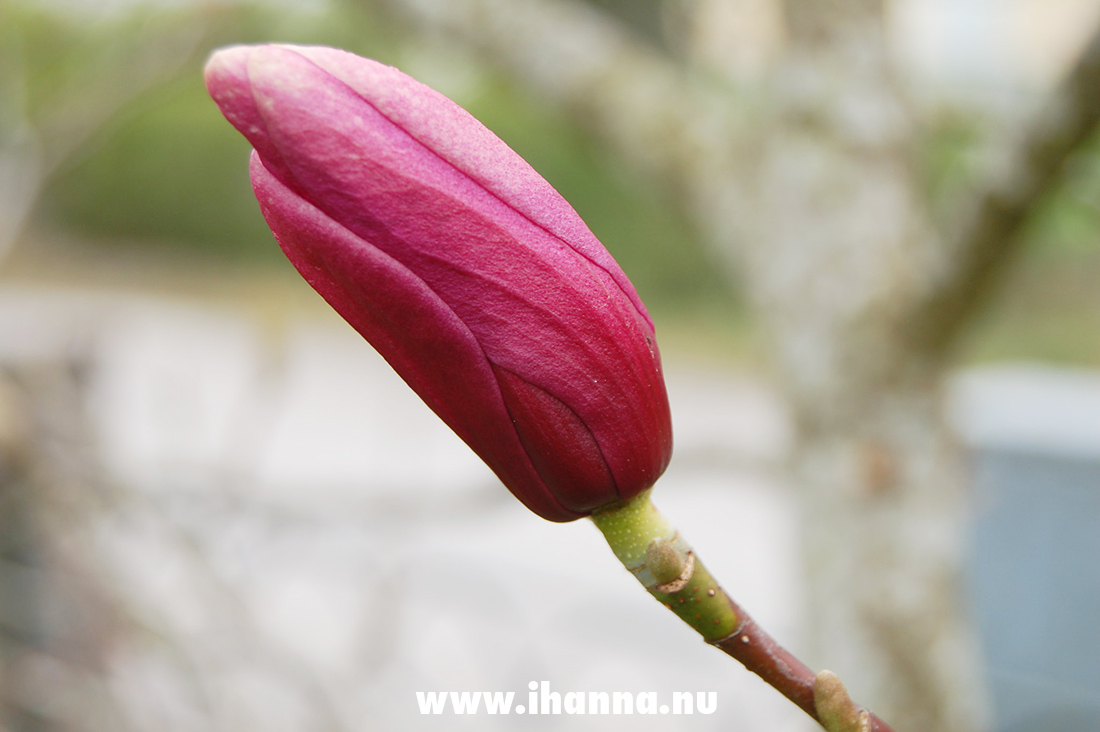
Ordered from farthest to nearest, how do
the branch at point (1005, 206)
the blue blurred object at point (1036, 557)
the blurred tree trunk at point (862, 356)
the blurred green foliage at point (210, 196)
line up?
the blurred green foliage at point (210, 196)
the blue blurred object at point (1036, 557)
the blurred tree trunk at point (862, 356)
the branch at point (1005, 206)

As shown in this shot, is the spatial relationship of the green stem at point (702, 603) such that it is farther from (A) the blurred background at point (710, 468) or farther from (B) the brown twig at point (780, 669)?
(A) the blurred background at point (710, 468)

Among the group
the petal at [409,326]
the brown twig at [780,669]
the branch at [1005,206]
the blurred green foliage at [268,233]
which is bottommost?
the brown twig at [780,669]

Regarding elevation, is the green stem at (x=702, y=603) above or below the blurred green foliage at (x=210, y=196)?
below

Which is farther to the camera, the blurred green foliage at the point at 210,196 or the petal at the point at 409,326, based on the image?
the blurred green foliage at the point at 210,196

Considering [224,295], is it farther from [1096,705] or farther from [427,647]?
[1096,705]

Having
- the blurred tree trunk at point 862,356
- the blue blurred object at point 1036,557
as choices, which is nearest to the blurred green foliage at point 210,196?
the blue blurred object at point 1036,557

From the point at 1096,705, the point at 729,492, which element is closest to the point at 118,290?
the point at 729,492
